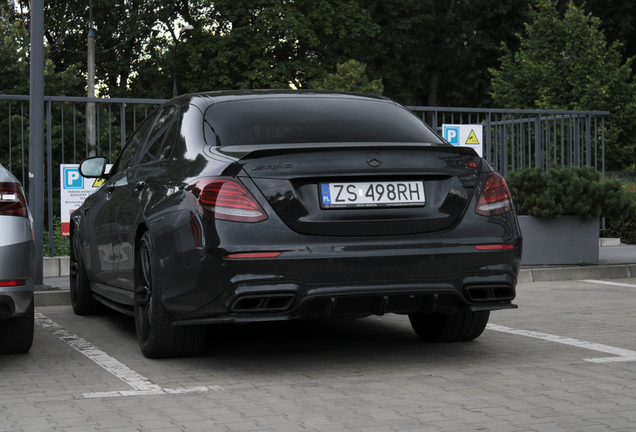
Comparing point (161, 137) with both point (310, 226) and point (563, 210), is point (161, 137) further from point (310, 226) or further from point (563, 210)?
point (563, 210)

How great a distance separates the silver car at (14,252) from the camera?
557 cm

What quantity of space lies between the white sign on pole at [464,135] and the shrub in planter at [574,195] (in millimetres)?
1083

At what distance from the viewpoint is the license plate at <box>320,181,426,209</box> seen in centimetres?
513

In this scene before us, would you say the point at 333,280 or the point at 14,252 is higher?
the point at 14,252

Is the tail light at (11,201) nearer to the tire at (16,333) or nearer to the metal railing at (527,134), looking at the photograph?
the tire at (16,333)

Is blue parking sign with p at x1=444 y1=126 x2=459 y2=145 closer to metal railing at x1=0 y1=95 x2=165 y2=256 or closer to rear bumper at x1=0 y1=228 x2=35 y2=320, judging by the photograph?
metal railing at x1=0 y1=95 x2=165 y2=256

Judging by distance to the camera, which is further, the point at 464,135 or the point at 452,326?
the point at 464,135

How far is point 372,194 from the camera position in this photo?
5203mm

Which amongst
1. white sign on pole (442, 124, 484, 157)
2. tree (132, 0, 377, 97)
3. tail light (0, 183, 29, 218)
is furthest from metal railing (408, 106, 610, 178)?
tree (132, 0, 377, 97)

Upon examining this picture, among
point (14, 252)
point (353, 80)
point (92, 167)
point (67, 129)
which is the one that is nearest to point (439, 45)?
point (353, 80)

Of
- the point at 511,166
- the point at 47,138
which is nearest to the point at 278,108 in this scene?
the point at 47,138

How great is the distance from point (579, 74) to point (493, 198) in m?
25.3

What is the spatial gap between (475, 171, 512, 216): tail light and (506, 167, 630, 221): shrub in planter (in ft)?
20.5

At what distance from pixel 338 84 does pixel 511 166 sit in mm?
8949
